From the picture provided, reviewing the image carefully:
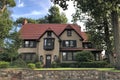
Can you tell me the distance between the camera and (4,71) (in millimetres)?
20828

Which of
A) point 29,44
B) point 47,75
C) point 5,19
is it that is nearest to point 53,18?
point 29,44

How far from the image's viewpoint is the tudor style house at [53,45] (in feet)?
167

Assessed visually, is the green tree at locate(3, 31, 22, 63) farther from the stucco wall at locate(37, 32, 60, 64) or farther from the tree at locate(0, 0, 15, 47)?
the stucco wall at locate(37, 32, 60, 64)

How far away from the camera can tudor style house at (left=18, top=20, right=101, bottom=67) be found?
167 ft

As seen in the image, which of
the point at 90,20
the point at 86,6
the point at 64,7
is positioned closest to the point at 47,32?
the point at 90,20

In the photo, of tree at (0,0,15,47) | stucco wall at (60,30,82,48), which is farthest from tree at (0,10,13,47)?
stucco wall at (60,30,82,48)

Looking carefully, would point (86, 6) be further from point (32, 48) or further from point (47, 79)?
point (32, 48)

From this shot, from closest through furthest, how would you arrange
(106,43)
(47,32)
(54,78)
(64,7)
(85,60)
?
(54,78) → (64,7) → (106,43) → (85,60) → (47,32)

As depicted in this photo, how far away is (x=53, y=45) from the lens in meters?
51.0

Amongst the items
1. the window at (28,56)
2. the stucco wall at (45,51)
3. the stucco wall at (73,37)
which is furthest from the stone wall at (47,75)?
the stucco wall at (73,37)

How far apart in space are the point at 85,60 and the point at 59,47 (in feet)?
25.2

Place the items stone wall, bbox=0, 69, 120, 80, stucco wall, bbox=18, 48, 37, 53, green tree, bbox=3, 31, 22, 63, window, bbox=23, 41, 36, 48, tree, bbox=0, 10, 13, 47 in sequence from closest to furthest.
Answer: stone wall, bbox=0, 69, 120, 80 < tree, bbox=0, 10, 13, 47 < green tree, bbox=3, 31, 22, 63 < stucco wall, bbox=18, 48, 37, 53 < window, bbox=23, 41, 36, 48

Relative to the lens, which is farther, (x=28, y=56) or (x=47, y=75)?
(x=28, y=56)

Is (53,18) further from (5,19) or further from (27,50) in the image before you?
(5,19)
